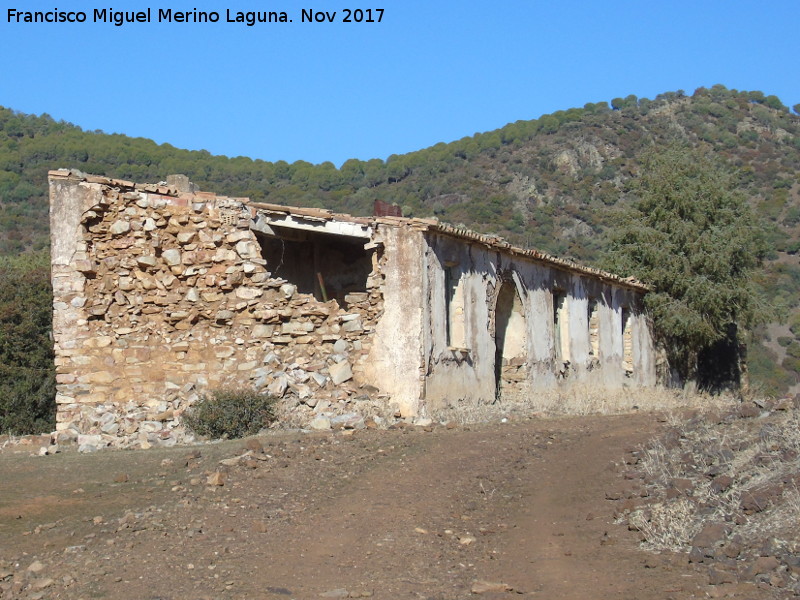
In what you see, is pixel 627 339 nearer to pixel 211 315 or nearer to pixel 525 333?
pixel 525 333

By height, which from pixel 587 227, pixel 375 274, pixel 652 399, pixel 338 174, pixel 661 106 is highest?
pixel 661 106

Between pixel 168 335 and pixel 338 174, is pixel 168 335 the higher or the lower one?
the lower one

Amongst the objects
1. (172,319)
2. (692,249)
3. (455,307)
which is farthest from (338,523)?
(692,249)

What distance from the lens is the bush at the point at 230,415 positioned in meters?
14.0

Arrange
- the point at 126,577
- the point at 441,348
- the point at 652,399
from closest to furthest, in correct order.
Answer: the point at 126,577
the point at 441,348
the point at 652,399

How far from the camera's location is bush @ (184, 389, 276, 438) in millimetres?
14031

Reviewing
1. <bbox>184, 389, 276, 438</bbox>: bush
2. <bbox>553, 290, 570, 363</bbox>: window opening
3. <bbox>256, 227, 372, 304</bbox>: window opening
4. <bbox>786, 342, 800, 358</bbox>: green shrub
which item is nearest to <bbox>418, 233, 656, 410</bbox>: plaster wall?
<bbox>553, 290, 570, 363</bbox>: window opening

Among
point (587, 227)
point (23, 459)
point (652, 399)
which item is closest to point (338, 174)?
point (587, 227)

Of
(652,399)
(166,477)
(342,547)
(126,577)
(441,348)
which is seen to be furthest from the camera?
(652,399)

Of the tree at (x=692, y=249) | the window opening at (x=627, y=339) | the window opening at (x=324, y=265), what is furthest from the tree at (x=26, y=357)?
the tree at (x=692, y=249)

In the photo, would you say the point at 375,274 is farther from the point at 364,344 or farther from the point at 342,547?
the point at 342,547

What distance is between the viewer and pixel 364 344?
1581 centimetres

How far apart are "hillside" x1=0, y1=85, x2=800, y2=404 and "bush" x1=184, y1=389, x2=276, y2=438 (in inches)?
1036

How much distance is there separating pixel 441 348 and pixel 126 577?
982 cm
